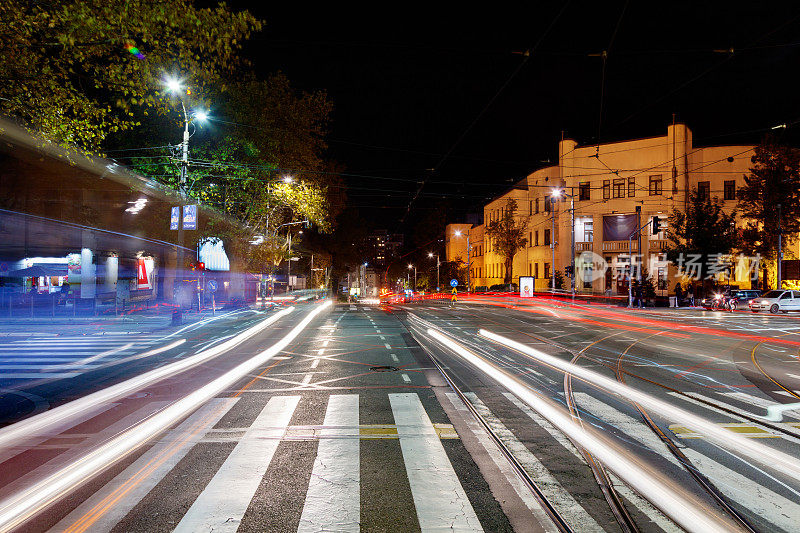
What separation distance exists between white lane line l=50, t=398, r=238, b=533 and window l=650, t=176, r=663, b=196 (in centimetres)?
5605

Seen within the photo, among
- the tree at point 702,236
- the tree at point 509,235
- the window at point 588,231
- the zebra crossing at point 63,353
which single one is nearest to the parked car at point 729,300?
the tree at point 702,236

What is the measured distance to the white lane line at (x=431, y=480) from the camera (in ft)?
13.4

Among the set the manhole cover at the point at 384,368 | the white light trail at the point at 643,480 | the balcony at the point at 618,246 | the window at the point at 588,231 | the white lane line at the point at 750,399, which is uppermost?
the window at the point at 588,231

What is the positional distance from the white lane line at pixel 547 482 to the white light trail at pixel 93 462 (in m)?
4.71

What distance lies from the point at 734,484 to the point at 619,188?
2183 inches

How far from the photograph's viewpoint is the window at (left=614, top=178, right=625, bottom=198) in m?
54.4

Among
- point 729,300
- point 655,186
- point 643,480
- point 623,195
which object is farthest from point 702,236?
point 643,480

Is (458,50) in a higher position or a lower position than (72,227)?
higher

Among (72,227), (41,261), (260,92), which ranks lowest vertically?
(41,261)

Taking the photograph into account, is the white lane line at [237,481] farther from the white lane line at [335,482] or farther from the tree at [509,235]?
the tree at [509,235]

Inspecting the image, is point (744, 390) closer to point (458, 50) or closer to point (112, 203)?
point (458, 50)

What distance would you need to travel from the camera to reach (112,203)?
32281 millimetres

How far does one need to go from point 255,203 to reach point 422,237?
8544 cm

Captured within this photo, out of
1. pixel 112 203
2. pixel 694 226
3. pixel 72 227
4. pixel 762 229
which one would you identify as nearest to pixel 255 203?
pixel 112 203
